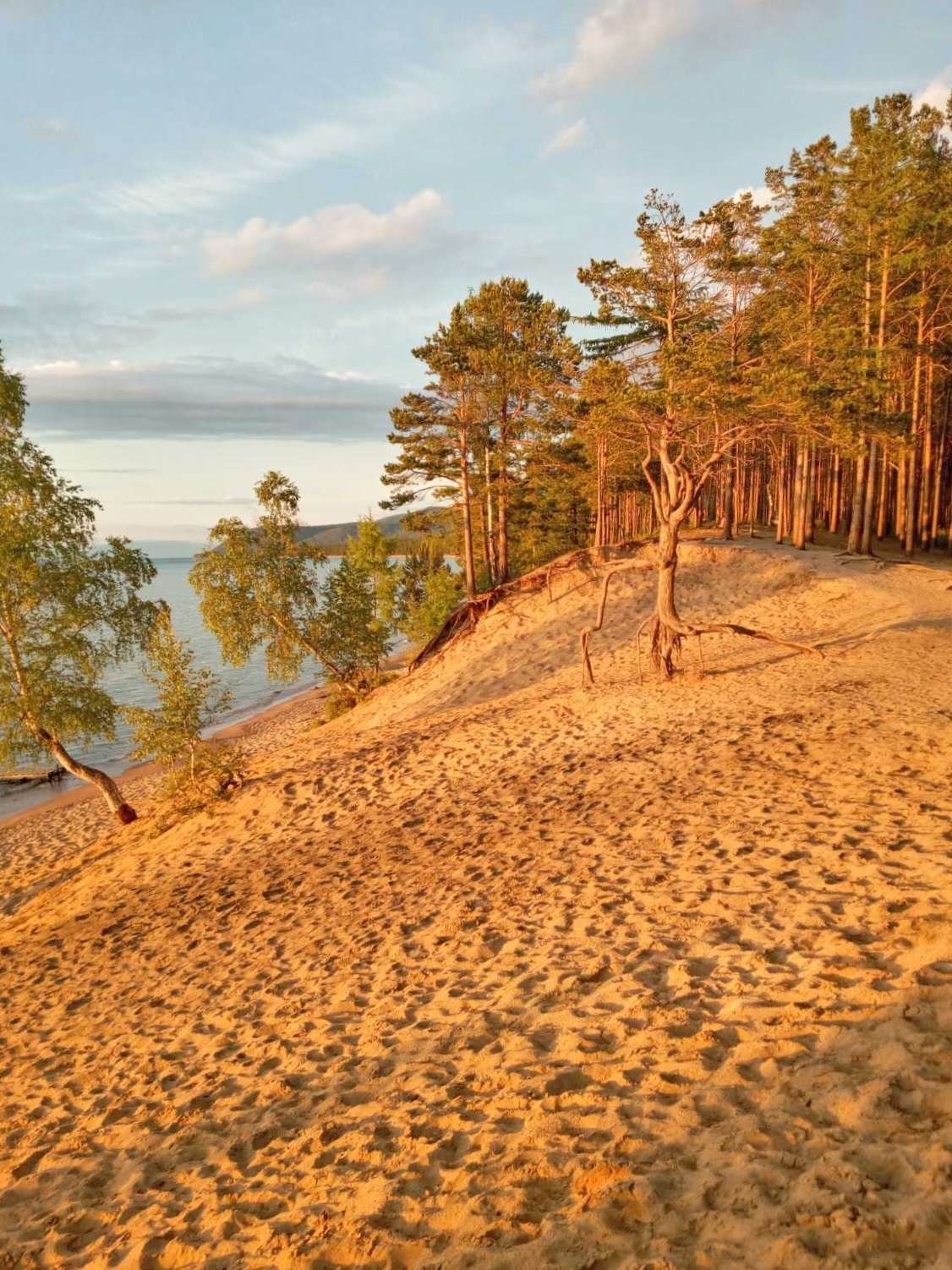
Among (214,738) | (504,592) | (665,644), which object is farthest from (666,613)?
(214,738)

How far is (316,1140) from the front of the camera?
5.50 meters

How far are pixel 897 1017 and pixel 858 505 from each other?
29.2 meters

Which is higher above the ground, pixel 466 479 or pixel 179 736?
pixel 466 479

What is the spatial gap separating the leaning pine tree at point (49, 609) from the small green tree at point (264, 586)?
23.2 ft

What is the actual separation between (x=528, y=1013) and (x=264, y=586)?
23015mm

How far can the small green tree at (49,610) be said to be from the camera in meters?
17.5

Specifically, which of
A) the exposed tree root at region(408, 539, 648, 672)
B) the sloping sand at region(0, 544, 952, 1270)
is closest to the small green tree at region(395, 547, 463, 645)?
the exposed tree root at region(408, 539, 648, 672)

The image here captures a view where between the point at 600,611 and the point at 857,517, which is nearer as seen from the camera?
the point at 600,611

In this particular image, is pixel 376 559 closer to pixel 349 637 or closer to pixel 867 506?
pixel 349 637

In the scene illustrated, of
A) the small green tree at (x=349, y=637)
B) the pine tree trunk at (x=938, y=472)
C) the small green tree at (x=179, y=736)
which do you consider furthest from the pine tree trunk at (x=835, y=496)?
the small green tree at (x=179, y=736)

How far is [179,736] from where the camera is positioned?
56.9 feet

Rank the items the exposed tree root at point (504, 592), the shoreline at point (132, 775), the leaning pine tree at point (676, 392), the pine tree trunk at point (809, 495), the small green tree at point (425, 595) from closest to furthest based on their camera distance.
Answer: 1. the leaning pine tree at point (676, 392)
2. the shoreline at point (132, 775)
3. the exposed tree root at point (504, 592)
4. the pine tree trunk at point (809, 495)
5. the small green tree at point (425, 595)

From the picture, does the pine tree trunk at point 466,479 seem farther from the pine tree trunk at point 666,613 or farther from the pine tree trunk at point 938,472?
the pine tree trunk at point 938,472

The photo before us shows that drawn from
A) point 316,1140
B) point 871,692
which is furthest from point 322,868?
point 871,692
